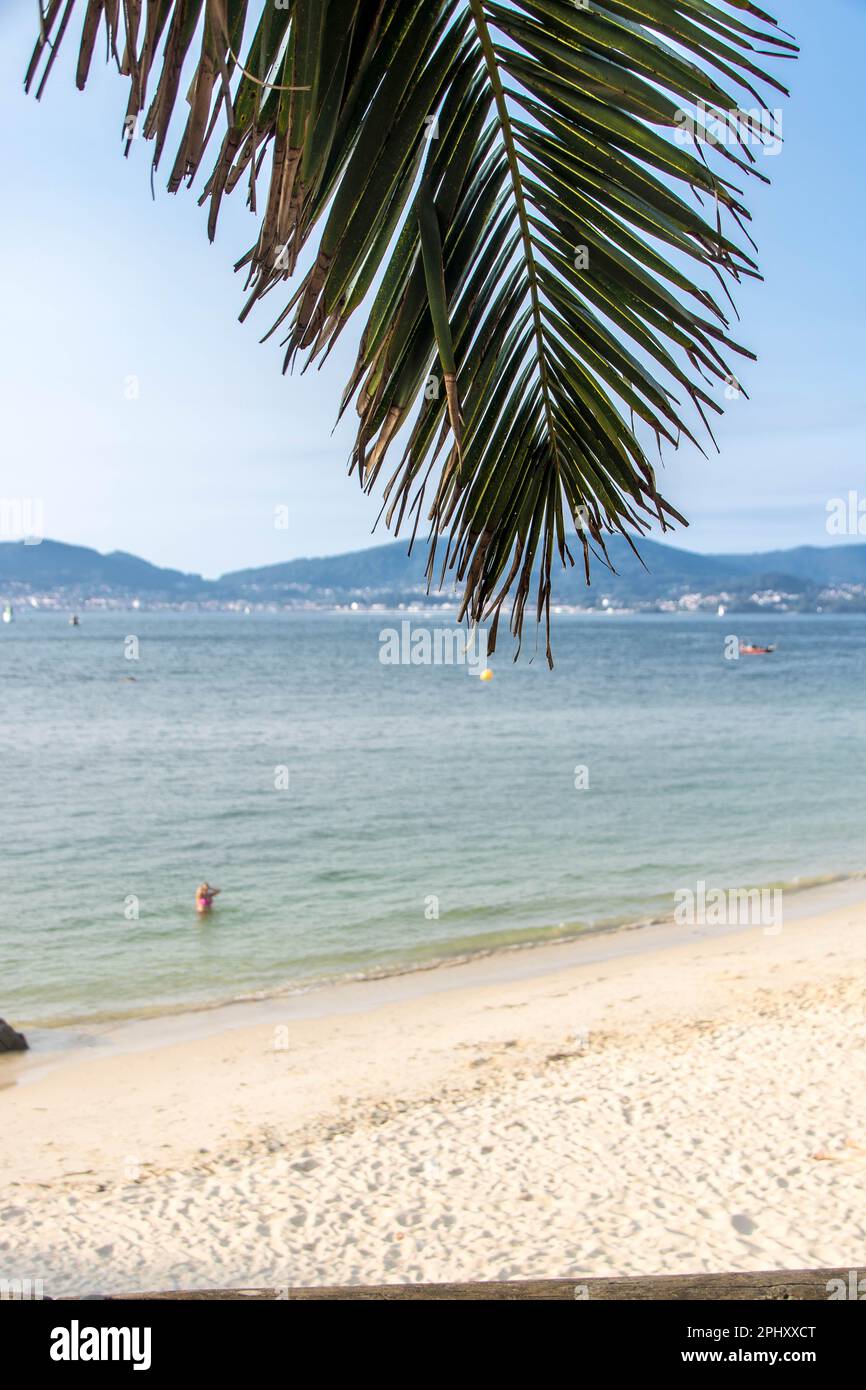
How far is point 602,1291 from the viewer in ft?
6.61

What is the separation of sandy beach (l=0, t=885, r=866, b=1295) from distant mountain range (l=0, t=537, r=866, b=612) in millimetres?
139375

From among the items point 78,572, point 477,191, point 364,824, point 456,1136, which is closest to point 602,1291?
point 477,191

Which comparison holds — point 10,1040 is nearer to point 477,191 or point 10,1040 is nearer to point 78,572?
point 477,191

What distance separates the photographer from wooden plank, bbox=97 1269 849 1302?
6.57 feet

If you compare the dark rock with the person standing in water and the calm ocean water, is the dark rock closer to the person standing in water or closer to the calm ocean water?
the calm ocean water

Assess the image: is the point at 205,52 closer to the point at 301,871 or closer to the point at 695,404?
the point at 695,404

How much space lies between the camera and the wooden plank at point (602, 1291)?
2004 mm

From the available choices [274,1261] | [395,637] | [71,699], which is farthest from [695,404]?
[395,637]

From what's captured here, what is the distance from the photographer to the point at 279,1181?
272 inches

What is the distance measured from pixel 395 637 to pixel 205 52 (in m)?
118

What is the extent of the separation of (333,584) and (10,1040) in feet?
516

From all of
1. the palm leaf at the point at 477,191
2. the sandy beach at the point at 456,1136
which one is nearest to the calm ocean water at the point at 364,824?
the sandy beach at the point at 456,1136

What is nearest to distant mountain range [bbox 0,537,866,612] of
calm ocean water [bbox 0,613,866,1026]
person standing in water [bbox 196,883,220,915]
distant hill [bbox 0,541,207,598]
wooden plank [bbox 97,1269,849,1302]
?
distant hill [bbox 0,541,207,598]
